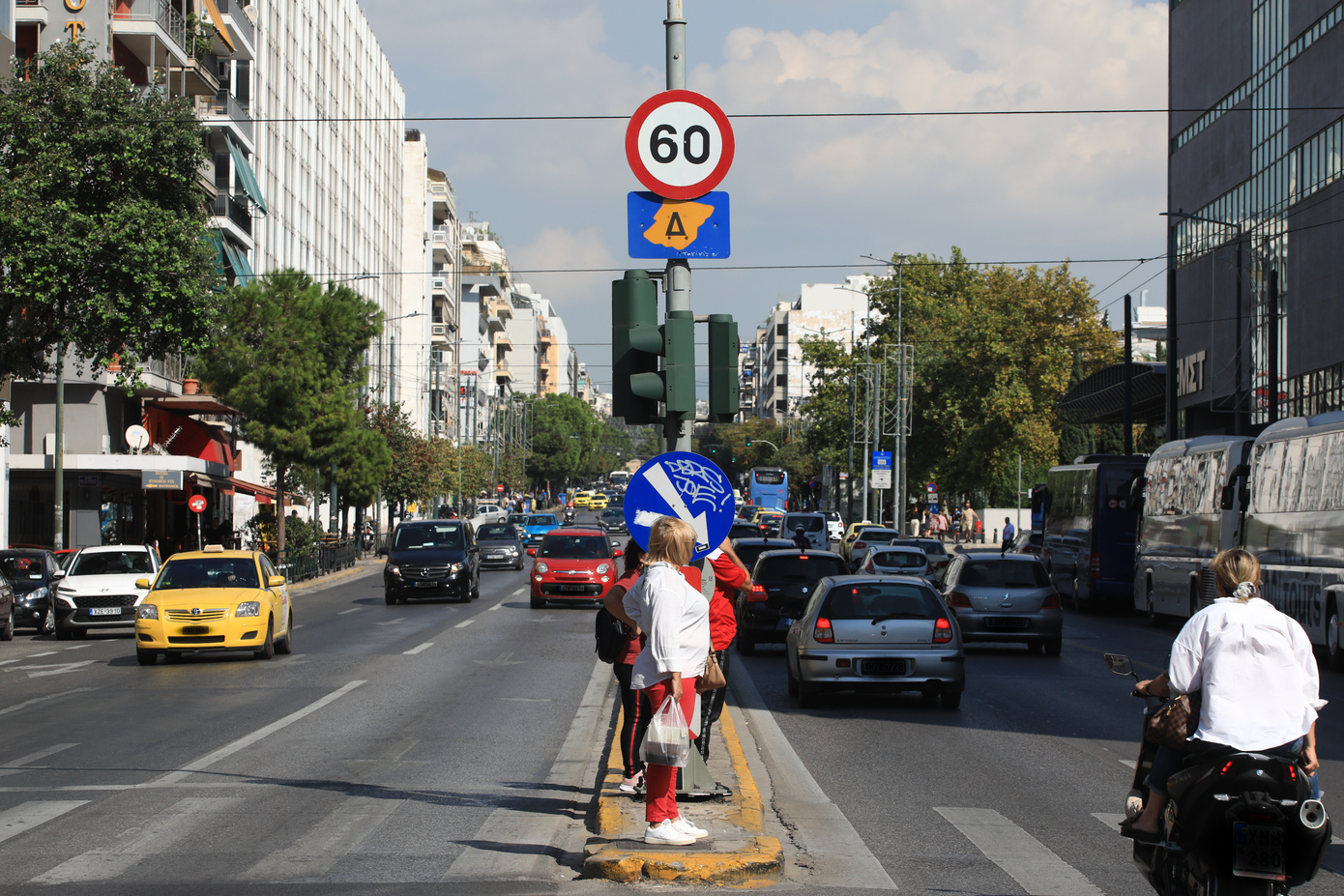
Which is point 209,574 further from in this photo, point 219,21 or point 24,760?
point 219,21

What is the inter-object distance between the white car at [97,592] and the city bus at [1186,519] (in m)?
18.6

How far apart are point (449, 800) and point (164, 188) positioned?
1602 cm

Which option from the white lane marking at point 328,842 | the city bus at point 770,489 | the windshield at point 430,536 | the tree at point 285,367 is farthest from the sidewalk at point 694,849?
the city bus at point 770,489

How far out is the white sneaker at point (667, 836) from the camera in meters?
7.49

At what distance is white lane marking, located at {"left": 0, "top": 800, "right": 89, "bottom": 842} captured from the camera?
887 centimetres

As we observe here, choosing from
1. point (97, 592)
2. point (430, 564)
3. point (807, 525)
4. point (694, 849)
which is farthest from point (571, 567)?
point (694, 849)

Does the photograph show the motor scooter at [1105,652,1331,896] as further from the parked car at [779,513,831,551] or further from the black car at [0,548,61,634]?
the parked car at [779,513,831,551]

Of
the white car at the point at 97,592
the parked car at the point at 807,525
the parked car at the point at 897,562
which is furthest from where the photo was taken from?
the parked car at the point at 807,525

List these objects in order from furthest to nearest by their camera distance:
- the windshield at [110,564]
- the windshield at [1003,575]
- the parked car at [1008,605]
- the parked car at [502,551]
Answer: the parked car at [502,551] < the windshield at [110,564] < the windshield at [1003,575] < the parked car at [1008,605]

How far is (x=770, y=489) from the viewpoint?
96062mm

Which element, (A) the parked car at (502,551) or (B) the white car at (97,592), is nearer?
(B) the white car at (97,592)

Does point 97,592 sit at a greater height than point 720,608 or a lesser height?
lesser

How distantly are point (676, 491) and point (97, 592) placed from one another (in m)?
20.3

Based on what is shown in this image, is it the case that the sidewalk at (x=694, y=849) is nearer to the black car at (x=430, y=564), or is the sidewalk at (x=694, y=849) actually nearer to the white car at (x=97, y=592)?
the white car at (x=97, y=592)
